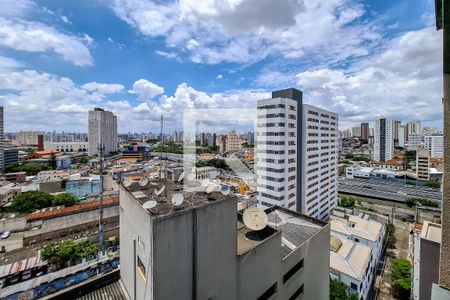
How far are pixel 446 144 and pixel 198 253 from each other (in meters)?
3.44

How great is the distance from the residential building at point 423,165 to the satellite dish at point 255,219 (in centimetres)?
4118

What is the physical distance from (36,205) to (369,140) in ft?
285

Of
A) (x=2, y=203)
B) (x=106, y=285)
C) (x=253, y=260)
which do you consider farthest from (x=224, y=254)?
(x=2, y=203)

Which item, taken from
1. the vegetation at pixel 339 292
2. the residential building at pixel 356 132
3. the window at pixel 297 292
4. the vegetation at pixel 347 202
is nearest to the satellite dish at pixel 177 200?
the window at pixel 297 292

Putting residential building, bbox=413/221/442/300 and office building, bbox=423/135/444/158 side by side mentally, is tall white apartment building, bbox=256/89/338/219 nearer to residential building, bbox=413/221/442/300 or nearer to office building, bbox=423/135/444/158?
residential building, bbox=413/221/442/300

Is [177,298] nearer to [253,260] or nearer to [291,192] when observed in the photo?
[253,260]

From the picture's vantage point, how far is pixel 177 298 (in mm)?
3314

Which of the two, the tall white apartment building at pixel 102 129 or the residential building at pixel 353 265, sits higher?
the tall white apartment building at pixel 102 129

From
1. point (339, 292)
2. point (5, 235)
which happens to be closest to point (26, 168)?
point (5, 235)

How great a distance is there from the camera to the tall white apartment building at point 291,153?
16.1 metres

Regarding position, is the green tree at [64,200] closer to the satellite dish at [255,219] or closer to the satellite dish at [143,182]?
the satellite dish at [143,182]

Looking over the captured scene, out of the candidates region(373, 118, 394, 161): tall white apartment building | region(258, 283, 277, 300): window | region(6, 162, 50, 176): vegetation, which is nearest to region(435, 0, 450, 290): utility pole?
region(258, 283, 277, 300): window

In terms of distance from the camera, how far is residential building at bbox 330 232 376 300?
32.2 ft

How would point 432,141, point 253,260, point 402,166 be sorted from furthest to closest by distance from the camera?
point 432,141
point 402,166
point 253,260
